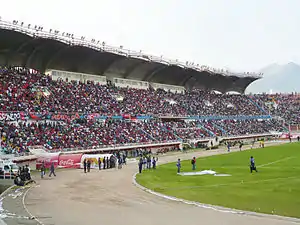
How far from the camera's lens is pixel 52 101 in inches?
2085

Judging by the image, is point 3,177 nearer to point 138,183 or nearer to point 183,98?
point 138,183

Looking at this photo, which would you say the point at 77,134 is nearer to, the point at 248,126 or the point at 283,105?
the point at 248,126

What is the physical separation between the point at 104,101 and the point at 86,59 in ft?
30.7

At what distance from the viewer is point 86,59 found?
66562 millimetres

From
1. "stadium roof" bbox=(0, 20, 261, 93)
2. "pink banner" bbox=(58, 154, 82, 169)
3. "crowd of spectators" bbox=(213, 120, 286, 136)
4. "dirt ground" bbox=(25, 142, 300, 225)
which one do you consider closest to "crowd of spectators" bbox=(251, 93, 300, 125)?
"crowd of spectators" bbox=(213, 120, 286, 136)

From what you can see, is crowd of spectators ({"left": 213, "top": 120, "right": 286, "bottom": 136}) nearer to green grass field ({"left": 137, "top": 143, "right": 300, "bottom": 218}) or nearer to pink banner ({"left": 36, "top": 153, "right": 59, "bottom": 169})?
pink banner ({"left": 36, "top": 153, "right": 59, "bottom": 169})

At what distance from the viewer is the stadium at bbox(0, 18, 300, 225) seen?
18.0 metres

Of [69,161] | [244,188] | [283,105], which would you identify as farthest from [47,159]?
[283,105]

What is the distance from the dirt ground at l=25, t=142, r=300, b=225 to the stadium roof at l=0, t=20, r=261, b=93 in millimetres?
34978

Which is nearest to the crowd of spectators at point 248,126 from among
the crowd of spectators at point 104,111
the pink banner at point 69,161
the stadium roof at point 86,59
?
the crowd of spectators at point 104,111

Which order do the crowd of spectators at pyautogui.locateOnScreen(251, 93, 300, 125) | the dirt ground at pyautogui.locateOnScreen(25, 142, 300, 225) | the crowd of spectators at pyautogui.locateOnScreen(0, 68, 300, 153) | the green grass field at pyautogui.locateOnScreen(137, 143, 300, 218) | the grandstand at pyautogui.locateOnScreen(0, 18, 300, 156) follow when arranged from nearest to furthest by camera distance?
the dirt ground at pyautogui.locateOnScreen(25, 142, 300, 225), the green grass field at pyautogui.locateOnScreen(137, 143, 300, 218), the crowd of spectators at pyautogui.locateOnScreen(0, 68, 300, 153), the grandstand at pyautogui.locateOnScreen(0, 18, 300, 156), the crowd of spectators at pyautogui.locateOnScreen(251, 93, 300, 125)

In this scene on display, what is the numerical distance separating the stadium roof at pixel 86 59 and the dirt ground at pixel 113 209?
115 ft

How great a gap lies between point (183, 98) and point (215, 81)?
61.1 ft

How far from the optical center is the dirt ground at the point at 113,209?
14.8 meters
